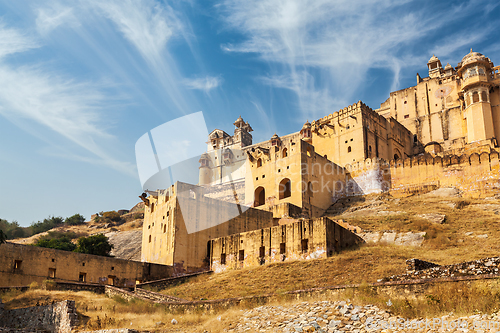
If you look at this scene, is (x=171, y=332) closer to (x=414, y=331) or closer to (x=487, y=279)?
(x=414, y=331)

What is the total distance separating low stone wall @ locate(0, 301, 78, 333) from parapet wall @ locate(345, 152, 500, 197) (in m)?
30.7

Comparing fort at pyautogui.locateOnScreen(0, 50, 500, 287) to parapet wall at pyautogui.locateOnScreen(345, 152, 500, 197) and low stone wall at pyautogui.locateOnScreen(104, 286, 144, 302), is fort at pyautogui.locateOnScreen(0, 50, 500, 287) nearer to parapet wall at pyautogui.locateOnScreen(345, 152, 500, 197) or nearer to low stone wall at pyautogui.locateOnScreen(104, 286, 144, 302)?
parapet wall at pyautogui.locateOnScreen(345, 152, 500, 197)

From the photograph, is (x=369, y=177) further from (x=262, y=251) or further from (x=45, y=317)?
(x=45, y=317)

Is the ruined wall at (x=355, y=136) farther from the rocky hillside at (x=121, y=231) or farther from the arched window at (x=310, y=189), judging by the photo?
the rocky hillside at (x=121, y=231)

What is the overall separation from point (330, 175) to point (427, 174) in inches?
325

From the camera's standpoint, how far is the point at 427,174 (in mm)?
39031

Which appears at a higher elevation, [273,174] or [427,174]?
[273,174]

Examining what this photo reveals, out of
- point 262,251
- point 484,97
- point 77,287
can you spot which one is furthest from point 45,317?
point 484,97

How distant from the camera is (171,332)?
43.4ft

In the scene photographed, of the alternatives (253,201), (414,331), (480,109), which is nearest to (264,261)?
(414,331)

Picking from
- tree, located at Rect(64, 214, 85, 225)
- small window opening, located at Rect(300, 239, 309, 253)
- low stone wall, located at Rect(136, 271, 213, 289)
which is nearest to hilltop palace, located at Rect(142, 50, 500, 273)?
small window opening, located at Rect(300, 239, 309, 253)

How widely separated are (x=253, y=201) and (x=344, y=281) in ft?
83.9

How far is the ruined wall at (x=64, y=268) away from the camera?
2188 cm

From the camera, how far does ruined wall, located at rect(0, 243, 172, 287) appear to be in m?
21.9
